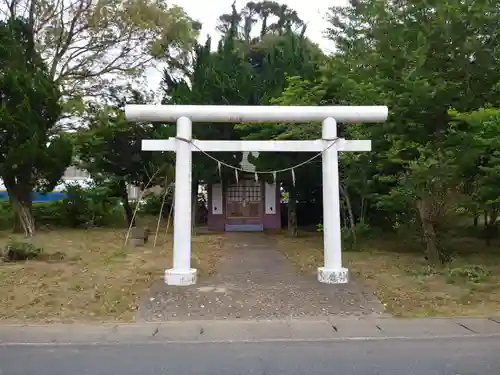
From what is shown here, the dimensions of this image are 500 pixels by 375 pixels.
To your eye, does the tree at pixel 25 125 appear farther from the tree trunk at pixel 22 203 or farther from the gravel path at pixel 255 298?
the gravel path at pixel 255 298

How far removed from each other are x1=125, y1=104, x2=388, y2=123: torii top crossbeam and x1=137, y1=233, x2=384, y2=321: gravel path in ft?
10.7

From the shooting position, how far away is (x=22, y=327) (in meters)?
7.43

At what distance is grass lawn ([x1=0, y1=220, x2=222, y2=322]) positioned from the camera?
27.1 feet

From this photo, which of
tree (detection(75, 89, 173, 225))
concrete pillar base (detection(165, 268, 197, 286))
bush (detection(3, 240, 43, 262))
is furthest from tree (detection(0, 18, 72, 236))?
concrete pillar base (detection(165, 268, 197, 286))

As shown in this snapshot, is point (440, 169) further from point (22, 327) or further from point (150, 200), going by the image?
point (150, 200)

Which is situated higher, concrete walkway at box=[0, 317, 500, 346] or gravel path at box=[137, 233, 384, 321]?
gravel path at box=[137, 233, 384, 321]

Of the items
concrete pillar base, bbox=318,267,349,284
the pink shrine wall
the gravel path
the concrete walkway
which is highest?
the pink shrine wall

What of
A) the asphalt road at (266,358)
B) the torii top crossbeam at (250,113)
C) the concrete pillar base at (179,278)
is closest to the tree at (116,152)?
the torii top crossbeam at (250,113)

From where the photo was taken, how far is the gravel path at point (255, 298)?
8.19 metres

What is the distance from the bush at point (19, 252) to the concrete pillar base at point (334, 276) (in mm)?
6938

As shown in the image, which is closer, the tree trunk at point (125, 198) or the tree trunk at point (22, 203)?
the tree trunk at point (22, 203)

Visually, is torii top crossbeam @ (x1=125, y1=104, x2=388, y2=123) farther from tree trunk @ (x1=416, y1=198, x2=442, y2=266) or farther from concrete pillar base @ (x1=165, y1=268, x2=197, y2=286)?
concrete pillar base @ (x1=165, y1=268, x2=197, y2=286)

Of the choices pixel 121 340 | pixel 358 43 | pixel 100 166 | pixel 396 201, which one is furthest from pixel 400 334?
pixel 100 166

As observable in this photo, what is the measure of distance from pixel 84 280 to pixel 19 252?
9.90 ft
